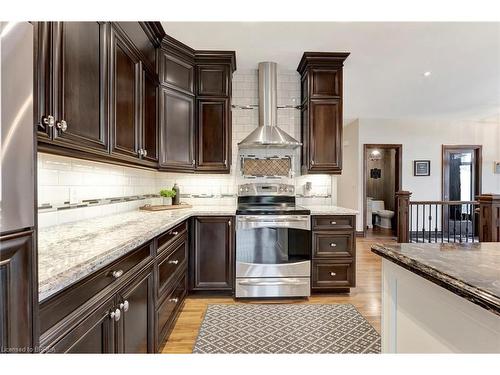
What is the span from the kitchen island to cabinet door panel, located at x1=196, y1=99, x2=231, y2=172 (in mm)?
2289

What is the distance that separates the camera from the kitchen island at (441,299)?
2.15 ft

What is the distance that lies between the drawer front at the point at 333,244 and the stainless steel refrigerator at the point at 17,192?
265cm

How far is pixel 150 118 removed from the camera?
98.2 inches

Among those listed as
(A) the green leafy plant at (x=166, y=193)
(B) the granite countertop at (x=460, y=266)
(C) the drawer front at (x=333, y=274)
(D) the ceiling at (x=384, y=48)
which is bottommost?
(C) the drawer front at (x=333, y=274)

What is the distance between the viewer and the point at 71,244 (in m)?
1.22

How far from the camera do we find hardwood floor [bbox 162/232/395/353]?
6.93 feet

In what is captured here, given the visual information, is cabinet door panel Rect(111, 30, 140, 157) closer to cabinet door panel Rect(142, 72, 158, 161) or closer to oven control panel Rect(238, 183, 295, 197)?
cabinet door panel Rect(142, 72, 158, 161)

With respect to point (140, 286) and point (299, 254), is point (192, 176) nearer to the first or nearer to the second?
point (299, 254)

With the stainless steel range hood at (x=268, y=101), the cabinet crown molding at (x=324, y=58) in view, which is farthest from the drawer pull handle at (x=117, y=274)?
the cabinet crown molding at (x=324, y=58)

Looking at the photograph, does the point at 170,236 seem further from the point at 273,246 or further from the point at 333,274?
the point at 333,274

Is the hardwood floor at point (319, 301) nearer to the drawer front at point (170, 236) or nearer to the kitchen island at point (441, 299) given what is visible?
the drawer front at point (170, 236)

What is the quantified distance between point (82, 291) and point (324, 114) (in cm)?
299
